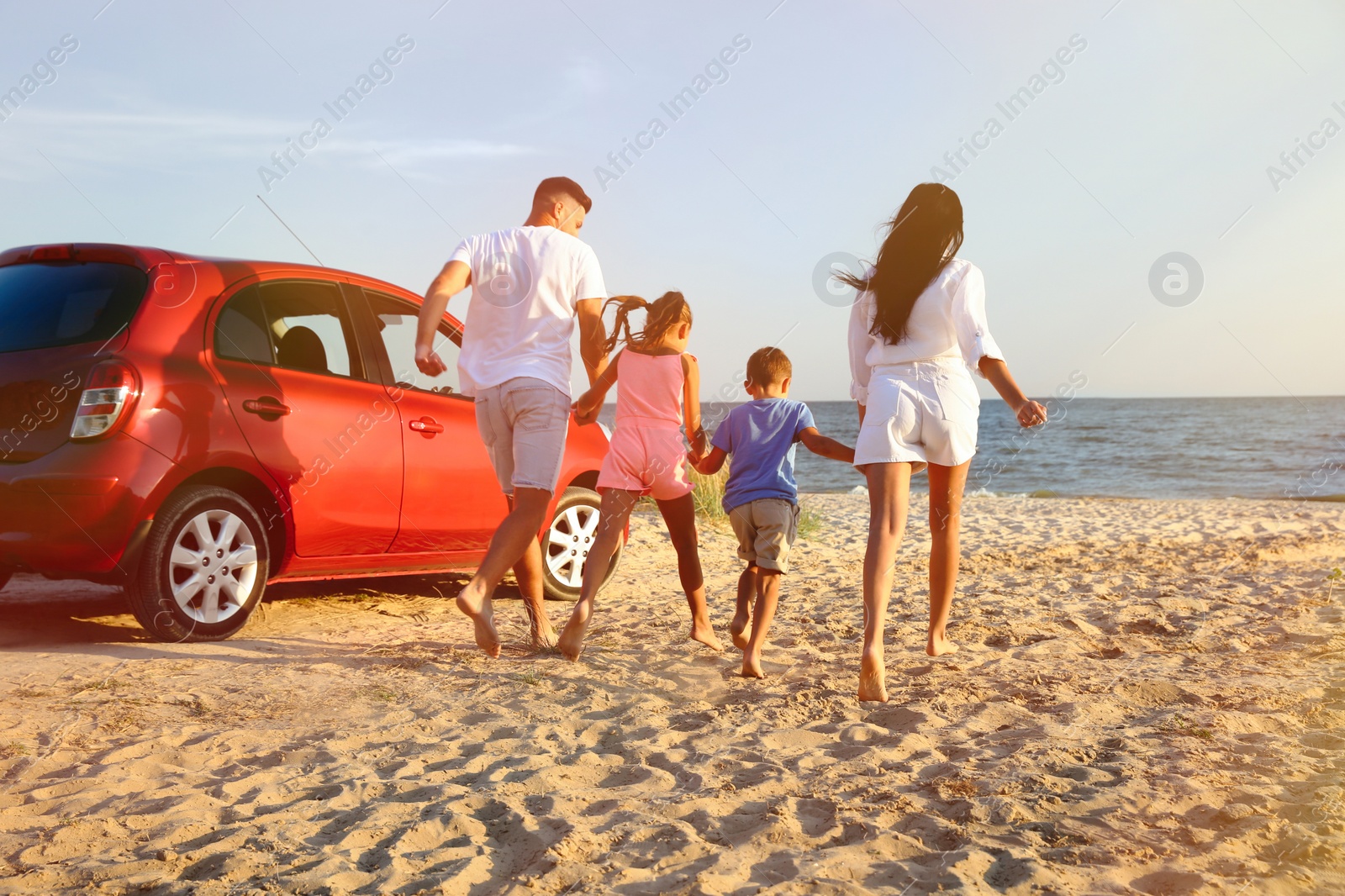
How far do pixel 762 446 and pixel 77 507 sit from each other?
2.93 meters

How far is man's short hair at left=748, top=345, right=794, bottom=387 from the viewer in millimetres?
4406

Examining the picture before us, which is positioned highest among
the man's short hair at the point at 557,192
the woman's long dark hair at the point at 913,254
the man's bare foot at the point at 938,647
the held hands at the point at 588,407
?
the man's short hair at the point at 557,192

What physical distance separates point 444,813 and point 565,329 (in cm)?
231

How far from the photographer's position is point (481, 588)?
401 centimetres

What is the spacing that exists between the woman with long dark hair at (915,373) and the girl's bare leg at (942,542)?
1cm

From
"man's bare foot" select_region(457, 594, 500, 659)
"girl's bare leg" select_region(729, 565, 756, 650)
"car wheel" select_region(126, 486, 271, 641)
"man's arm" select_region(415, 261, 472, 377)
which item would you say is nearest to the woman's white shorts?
"girl's bare leg" select_region(729, 565, 756, 650)

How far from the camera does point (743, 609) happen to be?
4445 mm

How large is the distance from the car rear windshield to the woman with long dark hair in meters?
3.32

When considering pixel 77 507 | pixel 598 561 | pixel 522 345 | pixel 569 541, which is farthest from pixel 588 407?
pixel 77 507

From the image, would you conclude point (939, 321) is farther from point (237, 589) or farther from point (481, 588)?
point (237, 589)

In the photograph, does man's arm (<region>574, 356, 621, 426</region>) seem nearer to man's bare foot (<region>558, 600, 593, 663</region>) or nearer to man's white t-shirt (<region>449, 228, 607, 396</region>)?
man's white t-shirt (<region>449, 228, 607, 396</region>)

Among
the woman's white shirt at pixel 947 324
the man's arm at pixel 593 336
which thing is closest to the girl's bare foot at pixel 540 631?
the man's arm at pixel 593 336

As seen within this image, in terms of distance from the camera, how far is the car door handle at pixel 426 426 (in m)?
5.41

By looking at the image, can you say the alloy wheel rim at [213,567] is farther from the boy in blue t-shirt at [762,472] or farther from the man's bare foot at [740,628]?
the man's bare foot at [740,628]
